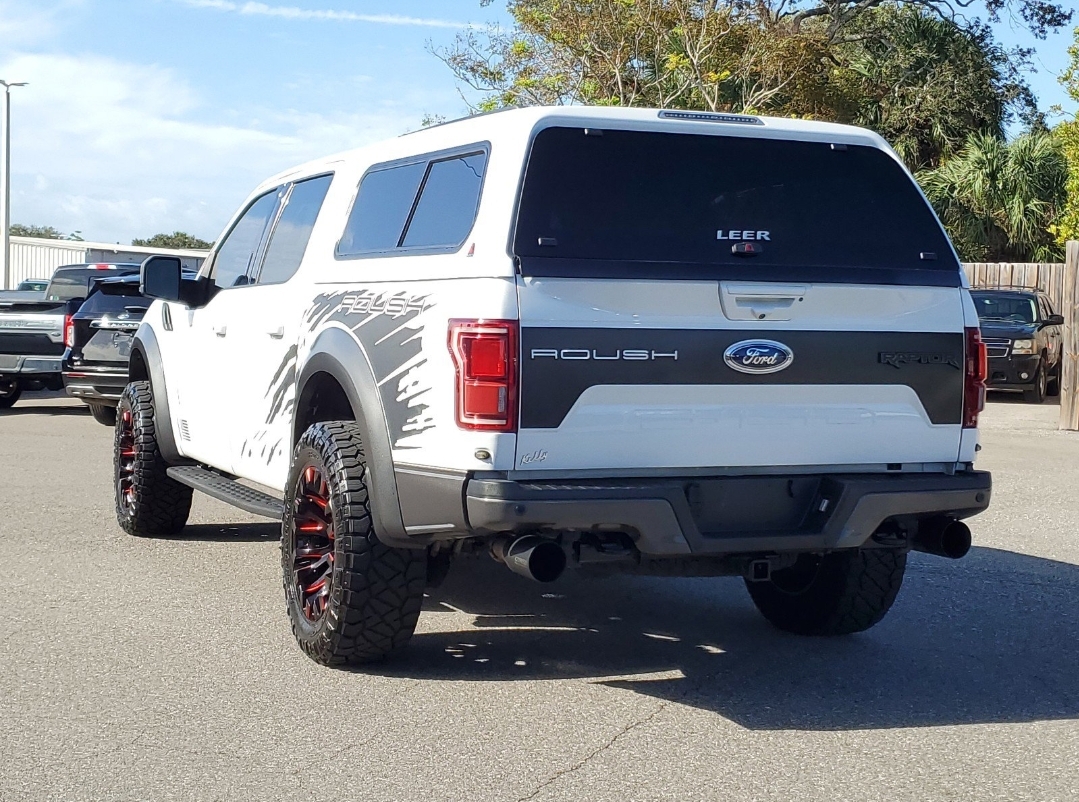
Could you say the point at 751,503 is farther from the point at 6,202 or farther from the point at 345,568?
the point at 6,202

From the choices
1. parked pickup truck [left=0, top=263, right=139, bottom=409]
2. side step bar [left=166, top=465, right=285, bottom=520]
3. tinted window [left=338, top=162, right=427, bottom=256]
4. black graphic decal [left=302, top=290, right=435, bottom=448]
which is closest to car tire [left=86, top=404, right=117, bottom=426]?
parked pickup truck [left=0, top=263, right=139, bottom=409]

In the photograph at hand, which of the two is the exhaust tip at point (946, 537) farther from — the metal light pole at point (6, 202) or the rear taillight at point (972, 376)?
the metal light pole at point (6, 202)

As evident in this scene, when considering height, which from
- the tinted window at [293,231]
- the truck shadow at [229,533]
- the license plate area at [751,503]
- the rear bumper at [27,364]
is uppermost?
the tinted window at [293,231]

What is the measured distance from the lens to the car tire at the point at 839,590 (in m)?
6.02

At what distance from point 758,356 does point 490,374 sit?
0.96 metres

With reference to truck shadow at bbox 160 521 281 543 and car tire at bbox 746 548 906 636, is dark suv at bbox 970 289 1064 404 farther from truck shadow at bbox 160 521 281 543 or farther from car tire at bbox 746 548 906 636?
car tire at bbox 746 548 906 636

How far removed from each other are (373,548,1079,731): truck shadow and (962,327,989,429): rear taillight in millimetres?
1048

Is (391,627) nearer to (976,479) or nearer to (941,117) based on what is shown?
(976,479)

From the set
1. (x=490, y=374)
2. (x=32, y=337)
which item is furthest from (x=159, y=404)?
(x=32, y=337)

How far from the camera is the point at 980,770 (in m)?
4.48

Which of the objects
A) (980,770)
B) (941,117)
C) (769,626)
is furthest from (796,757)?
(941,117)

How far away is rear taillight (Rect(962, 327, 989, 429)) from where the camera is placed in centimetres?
529

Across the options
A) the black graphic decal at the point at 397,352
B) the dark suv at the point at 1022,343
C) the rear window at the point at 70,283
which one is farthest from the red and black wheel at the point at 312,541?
the dark suv at the point at 1022,343

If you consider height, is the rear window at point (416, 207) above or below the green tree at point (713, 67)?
below
